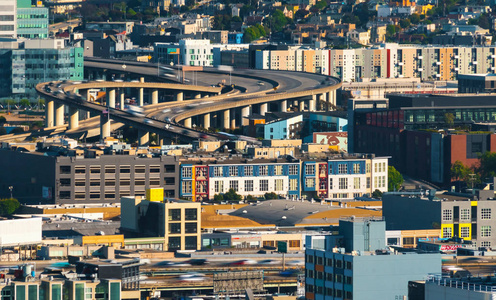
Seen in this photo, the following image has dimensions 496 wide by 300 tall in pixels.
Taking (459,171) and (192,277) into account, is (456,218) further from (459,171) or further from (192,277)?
(459,171)

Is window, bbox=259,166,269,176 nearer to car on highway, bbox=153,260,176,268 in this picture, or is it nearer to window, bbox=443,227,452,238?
window, bbox=443,227,452,238

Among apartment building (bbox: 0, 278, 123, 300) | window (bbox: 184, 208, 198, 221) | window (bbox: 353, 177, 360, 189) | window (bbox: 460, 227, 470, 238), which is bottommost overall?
window (bbox: 353, 177, 360, 189)

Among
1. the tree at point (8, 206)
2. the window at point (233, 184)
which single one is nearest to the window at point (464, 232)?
the tree at point (8, 206)

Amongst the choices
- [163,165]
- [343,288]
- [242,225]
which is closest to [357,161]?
[163,165]

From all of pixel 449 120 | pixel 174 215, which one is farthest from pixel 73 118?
pixel 174 215

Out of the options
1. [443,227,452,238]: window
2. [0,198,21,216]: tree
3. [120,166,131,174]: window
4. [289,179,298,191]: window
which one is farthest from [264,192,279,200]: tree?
[443,227,452,238]: window
